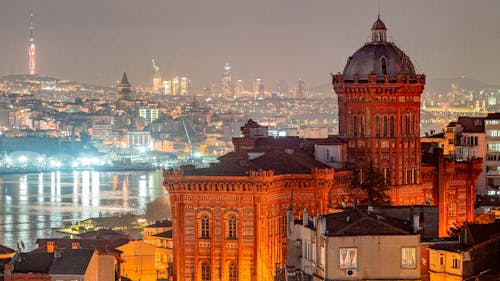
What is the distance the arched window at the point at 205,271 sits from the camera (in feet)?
105

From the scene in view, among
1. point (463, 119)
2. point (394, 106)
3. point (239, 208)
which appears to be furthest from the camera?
point (463, 119)

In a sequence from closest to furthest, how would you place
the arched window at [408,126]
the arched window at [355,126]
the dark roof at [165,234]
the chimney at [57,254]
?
the chimney at [57,254]
the arched window at [355,126]
the arched window at [408,126]
the dark roof at [165,234]

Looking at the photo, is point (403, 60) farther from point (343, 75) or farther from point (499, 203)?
point (499, 203)

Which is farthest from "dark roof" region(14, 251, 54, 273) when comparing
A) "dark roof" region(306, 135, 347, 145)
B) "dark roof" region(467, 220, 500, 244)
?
"dark roof" region(306, 135, 347, 145)

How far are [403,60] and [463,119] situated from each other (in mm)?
23859

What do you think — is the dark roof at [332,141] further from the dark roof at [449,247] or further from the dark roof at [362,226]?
the dark roof at [362,226]

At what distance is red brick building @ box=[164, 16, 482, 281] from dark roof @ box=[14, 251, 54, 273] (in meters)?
5.89

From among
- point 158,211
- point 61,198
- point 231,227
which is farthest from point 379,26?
point 61,198

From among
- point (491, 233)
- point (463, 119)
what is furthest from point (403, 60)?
point (463, 119)

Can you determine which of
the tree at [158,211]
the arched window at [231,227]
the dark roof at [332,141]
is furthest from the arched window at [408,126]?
the tree at [158,211]

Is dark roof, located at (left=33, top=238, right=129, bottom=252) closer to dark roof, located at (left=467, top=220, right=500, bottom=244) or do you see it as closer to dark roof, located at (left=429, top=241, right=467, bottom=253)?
dark roof, located at (left=467, top=220, right=500, bottom=244)

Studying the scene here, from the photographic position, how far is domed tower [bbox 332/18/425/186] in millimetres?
36031

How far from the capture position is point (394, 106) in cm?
3612

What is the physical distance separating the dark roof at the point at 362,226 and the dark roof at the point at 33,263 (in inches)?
207
